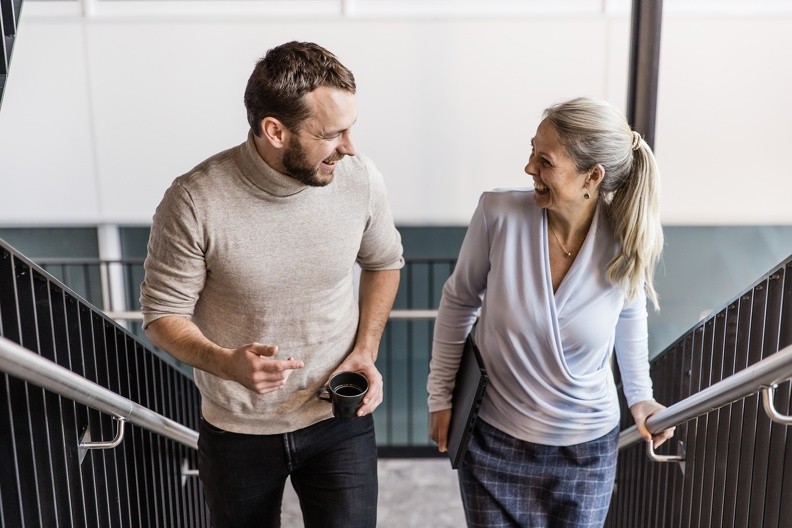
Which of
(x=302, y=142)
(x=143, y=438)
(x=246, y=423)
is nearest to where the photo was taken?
(x=302, y=142)

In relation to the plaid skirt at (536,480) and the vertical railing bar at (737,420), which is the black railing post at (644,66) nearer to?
the vertical railing bar at (737,420)

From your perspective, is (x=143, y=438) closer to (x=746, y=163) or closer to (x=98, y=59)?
(x=98, y=59)

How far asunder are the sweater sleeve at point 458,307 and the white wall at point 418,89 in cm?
223

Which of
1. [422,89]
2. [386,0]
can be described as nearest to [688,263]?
[422,89]

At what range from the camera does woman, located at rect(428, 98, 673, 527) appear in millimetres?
1728

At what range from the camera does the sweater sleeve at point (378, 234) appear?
6.30 ft

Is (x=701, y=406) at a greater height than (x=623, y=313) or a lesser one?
lesser

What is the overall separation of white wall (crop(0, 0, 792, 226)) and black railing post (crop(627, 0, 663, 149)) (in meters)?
0.37

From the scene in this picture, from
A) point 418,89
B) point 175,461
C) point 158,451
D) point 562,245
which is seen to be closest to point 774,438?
point 562,245

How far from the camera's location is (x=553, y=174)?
5.58 feet

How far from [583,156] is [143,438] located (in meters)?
1.49

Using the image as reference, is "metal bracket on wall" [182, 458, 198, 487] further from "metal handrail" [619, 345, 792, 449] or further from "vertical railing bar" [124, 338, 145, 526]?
"metal handrail" [619, 345, 792, 449]

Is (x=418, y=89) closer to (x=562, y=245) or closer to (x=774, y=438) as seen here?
(x=562, y=245)

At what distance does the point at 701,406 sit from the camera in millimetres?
1730
